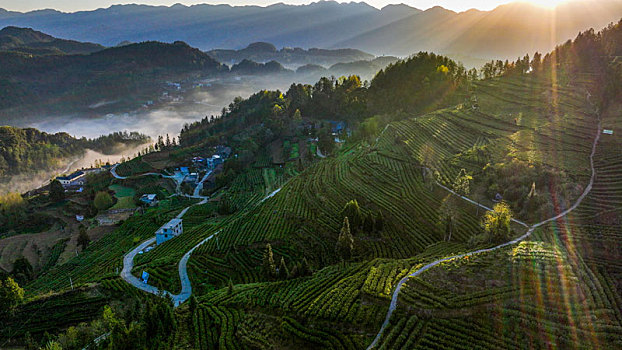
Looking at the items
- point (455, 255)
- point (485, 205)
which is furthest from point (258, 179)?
point (455, 255)

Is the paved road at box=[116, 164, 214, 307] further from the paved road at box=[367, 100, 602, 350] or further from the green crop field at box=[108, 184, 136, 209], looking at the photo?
the green crop field at box=[108, 184, 136, 209]

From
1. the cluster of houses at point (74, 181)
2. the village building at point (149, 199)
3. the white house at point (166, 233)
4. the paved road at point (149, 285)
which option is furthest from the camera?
the cluster of houses at point (74, 181)

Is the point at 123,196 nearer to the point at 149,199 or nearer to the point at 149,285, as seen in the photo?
the point at 149,199

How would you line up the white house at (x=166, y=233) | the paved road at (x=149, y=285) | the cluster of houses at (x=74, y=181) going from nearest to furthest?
the paved road at (x=149, y=285) < the white house at (x=166, y=233) < the cluster of houses at (x=74, y=181)

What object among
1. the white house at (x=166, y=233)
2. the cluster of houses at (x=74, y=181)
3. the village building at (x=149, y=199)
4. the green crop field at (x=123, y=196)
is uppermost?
the white house at (x=166, y=233)

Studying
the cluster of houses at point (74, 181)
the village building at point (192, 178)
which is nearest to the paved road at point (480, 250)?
the village building at point (192, 178)

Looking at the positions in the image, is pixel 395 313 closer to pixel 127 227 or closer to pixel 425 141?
pixel 425 141

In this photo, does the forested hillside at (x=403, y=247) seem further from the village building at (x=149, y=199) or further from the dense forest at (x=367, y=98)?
the dense forest at (x=367, y=98)

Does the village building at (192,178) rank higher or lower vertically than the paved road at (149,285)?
lower
